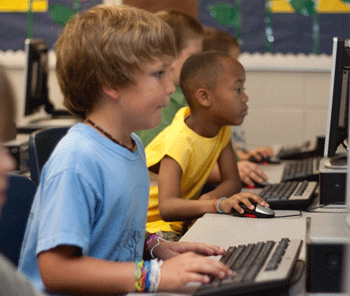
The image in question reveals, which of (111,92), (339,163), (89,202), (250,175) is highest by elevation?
(111,92)

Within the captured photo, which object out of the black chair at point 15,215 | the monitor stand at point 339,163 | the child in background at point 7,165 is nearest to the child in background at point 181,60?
the monitor stand at point 339,163

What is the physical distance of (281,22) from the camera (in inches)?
159

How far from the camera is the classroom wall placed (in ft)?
13.3

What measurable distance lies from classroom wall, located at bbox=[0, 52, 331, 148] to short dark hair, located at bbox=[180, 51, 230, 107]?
6.86ft

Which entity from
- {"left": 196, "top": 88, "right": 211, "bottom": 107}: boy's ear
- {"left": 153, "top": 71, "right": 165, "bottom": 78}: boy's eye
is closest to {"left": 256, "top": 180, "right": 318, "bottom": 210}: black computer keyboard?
{"left": 196, "top": 88, "right": 211, "bottom": 107}: boy's ear

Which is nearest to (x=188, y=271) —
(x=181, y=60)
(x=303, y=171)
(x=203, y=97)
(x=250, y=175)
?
(x=203, y=97)

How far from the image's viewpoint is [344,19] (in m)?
3.97

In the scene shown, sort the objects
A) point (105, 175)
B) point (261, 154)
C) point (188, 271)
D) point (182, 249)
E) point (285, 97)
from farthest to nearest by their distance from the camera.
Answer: point (285, 97) → point (261, 154) → point (182, 249) → point (105, 175) → point (188, 271)

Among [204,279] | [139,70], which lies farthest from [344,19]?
[204,279]

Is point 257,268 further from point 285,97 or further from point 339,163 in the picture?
point 285,97

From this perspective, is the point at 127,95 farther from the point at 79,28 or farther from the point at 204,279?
the point at 204,279

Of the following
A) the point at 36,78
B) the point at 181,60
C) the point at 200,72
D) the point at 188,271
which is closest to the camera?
the point at 188,271

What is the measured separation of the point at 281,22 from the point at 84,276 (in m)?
3.33

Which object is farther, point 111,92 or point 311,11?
point 311,11
